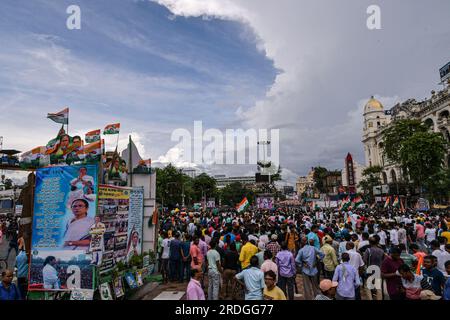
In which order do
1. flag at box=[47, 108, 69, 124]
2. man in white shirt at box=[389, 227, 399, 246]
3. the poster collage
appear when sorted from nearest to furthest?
the poster collage, flag at box=[47, 108, 69, 124], man in white shirt at box=[389, 227, 399, 246]

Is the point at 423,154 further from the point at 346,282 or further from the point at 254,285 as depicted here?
the point at 254,285

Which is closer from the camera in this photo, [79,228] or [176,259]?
[79,228]

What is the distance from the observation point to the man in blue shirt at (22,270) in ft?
25.8

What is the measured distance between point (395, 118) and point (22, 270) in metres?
75.8

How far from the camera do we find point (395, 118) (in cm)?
6819

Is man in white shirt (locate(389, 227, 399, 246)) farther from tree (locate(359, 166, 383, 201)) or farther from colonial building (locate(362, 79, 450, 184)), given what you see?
tree (locate(359, 166, 383, 201))

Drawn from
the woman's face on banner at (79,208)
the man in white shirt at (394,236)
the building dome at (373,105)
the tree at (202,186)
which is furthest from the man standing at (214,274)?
the building dome at (373,105)

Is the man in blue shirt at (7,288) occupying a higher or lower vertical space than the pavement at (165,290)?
higher

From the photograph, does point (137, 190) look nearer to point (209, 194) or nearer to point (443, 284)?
point (443, 284)

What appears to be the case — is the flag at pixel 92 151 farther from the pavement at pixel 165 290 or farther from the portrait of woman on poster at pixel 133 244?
the pavement at pixel 165 290

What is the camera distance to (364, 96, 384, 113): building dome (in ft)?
280

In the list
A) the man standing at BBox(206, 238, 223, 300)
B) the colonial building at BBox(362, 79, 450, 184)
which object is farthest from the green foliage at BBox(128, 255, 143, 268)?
the colonial building at BBox(362, 79, 450, 184)

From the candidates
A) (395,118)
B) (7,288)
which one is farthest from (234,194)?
(7,288)

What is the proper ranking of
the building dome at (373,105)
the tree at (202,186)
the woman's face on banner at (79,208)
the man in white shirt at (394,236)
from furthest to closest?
the building dome at (373,105), the tree at (202,186), the man in white shirt at (394,236), the woman's face on banner at (79,208)
